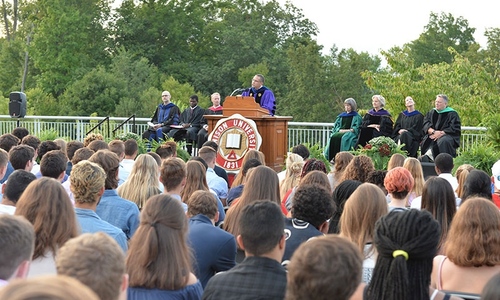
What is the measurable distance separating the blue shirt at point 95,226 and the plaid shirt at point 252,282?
1.31 metres

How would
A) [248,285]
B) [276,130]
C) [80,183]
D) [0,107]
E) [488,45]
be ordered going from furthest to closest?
[488,45], [0,107], [276,130], [80,183], [248,285]

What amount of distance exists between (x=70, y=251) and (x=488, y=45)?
52.5m

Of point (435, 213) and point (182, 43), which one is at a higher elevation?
point (182, 43)

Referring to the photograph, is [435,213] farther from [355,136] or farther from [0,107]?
[0,107]

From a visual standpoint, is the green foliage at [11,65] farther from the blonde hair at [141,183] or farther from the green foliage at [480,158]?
the blonde hair at [141,183]

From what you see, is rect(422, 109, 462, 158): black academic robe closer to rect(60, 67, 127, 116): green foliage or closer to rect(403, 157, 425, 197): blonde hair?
rect(403, 157, 425, 197): blonde hair

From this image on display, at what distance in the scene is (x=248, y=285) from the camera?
3494 mm

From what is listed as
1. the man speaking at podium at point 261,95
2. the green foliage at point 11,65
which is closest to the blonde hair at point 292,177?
the man speaking at podium at point 261,95

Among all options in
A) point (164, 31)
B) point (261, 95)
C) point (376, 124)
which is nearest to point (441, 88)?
point (376, 124)

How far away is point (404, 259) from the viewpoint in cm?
331

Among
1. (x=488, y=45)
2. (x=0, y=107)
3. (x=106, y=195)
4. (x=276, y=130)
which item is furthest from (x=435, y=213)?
(x=488, y=45)

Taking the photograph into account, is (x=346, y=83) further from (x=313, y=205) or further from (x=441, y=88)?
(x=313, y=205)

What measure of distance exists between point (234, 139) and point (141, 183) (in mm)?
7081

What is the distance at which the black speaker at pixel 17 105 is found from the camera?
1847 cm
